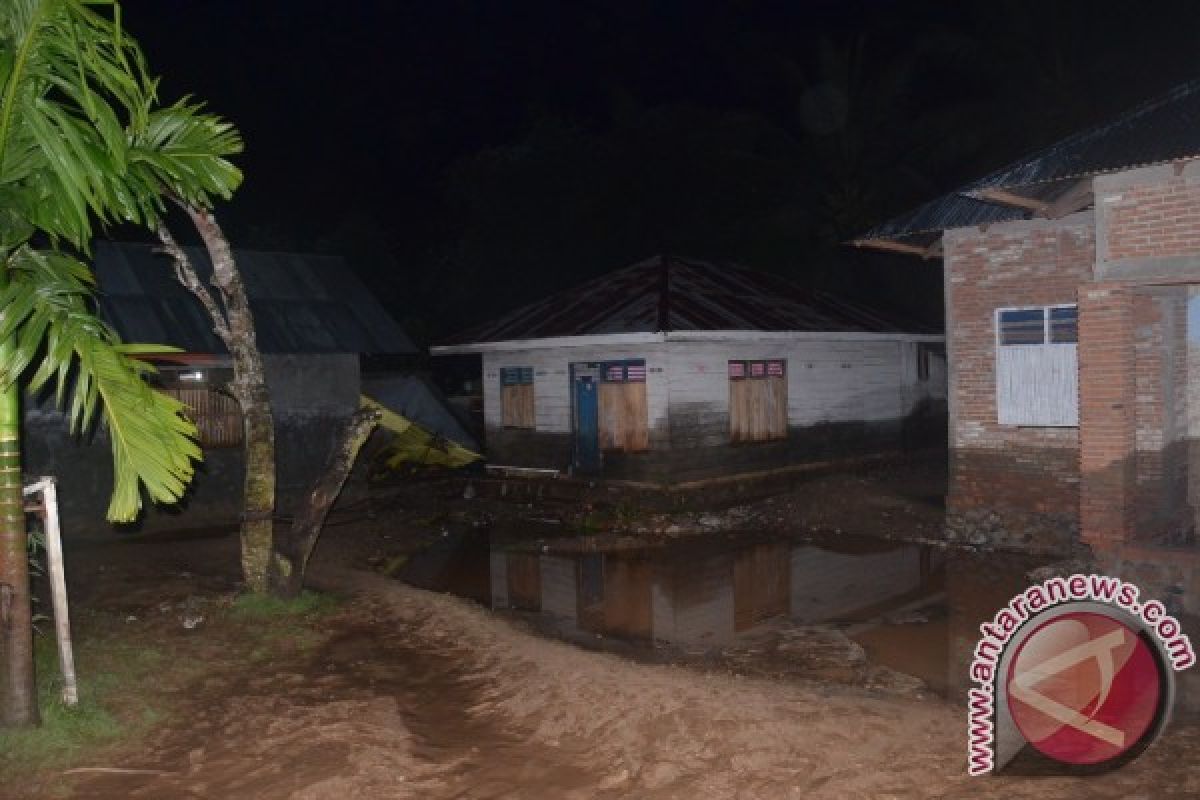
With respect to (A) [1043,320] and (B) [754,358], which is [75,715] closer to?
(A) [1043,320]

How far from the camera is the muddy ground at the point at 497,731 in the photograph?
545cm

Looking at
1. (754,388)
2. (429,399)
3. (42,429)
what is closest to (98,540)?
(42,429)

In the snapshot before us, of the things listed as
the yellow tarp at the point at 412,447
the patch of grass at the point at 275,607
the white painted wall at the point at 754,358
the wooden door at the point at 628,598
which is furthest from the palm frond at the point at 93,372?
the yellow tarp at the point at 412,447

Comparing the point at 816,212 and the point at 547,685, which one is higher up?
the point at 816,212

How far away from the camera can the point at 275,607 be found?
955cm

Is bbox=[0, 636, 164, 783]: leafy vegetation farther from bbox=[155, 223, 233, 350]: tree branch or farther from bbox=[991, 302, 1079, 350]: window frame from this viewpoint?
bbox=[991, 302, 1079, 350]: window frame

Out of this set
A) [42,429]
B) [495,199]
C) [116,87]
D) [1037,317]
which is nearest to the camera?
[116,87]

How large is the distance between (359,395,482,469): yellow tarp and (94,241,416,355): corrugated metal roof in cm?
193

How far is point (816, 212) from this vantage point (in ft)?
93.5

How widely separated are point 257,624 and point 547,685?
342 cm

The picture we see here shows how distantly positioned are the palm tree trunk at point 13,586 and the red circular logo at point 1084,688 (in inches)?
237

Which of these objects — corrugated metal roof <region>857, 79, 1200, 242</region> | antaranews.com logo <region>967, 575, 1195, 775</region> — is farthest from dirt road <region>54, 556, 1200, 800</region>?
corrugated metal roof <region>857, 79, 1200, 242</region>

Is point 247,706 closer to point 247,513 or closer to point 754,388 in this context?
point 247,513

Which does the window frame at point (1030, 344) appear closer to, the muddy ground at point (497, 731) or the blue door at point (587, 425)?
the muddy ground at point (497, 731)
